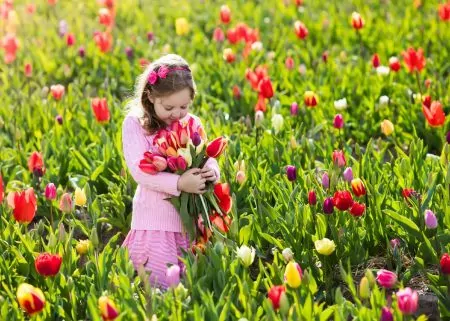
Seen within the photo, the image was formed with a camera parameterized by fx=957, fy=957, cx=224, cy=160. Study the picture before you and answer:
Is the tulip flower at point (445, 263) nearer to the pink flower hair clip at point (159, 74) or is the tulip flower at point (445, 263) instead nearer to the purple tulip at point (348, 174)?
the purple tulip at point (348, 174)

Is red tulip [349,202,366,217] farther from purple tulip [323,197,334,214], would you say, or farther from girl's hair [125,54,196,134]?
girl's hair [125,54,196,134]

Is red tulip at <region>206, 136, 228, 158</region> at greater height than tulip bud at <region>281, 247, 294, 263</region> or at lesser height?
greater

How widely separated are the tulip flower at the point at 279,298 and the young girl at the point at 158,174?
0.70 meters

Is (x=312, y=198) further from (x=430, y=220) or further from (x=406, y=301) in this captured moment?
(x=406, y=301)

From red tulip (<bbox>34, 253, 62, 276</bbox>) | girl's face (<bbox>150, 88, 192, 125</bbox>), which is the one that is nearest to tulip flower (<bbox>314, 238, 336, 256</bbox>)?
girl's face (<bbox>150, 88, 192, 125</bbox>)

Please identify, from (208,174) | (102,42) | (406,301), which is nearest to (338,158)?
(208,174)

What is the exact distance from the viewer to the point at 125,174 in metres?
4.33

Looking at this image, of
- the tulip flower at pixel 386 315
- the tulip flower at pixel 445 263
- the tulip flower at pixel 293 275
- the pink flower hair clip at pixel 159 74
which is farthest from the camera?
the pink flower hair clip at pixel 159 74

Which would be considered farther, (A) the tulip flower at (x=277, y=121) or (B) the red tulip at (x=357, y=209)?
(A) the tulip flower at (x=277, y=121)

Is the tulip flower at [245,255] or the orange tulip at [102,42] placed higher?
the orange tulip at [102,42]

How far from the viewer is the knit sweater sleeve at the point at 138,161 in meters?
3.54

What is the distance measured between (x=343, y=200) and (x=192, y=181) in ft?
1.81

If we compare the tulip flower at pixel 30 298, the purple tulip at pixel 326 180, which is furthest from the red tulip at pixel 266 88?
the tulip flower at pixel 30 298

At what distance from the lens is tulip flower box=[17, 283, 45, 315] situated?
9.61 ft
